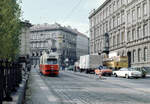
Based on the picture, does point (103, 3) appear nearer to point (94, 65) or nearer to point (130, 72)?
point (94, 65)

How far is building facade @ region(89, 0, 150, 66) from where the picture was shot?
4827cm

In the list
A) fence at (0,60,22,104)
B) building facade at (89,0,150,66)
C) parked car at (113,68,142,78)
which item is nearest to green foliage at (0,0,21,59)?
fence at (0,60,22,104)

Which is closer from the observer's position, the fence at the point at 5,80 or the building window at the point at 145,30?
the fence at the point at 5,80

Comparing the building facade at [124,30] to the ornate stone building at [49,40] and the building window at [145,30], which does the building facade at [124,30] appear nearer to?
the building window at [145,30]

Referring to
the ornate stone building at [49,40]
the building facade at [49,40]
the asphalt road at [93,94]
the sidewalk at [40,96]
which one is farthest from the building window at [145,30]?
the ornate stone building at [49,40]

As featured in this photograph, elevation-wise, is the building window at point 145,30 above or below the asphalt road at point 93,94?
above

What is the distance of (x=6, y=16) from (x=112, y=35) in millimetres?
52301

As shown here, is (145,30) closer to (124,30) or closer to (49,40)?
(124,30)

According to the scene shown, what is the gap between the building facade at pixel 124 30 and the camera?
4827 cm

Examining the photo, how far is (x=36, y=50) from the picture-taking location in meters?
126

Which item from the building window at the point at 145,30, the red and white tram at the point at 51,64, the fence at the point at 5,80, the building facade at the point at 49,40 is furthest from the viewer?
the building facade at the point at 49,40

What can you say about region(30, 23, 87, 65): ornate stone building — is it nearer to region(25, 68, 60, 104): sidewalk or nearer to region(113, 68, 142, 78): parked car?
region(113, 68, 142, 78): parked car

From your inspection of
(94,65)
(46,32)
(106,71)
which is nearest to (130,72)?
(106,71)

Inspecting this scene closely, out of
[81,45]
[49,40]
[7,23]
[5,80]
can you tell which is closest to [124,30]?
[7,23]
